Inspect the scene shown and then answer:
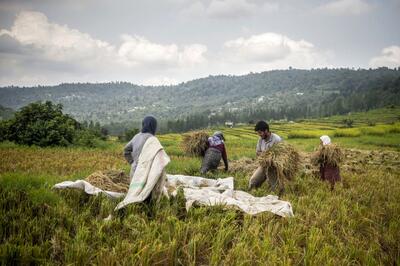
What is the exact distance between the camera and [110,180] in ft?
20.7

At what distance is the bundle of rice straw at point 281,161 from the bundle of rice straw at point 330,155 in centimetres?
80

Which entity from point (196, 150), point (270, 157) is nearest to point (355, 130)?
point (196, 150)

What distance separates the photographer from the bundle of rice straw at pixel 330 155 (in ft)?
24.7

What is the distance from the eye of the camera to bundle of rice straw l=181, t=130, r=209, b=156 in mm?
10445

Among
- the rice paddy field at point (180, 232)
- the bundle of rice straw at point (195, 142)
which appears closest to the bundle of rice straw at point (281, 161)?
the rice paddy field at point (180, 232)

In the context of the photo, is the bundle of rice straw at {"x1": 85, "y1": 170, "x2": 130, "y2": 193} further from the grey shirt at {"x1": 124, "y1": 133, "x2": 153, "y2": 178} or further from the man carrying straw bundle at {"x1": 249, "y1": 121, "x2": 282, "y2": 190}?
the man carrying straw bundle at {"x1": 249, "y1": 121, "x2": 282, "y2": 190}

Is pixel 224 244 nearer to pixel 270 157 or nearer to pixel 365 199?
pixel 270 157

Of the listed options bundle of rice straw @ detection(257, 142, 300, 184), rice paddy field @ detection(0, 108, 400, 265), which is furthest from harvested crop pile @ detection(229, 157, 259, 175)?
rice paddy field @ detection(0, 108, 400, 265)

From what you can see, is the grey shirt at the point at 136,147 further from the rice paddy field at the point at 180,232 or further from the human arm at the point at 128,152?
the rice paddy field at the point at 180,232

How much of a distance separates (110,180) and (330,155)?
486 centimetres

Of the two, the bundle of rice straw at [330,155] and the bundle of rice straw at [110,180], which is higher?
the bundle of rice straw at [330,155]

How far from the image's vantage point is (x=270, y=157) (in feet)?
22.1

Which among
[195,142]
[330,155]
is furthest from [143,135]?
[195,142]

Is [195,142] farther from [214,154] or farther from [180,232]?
[180,232]
